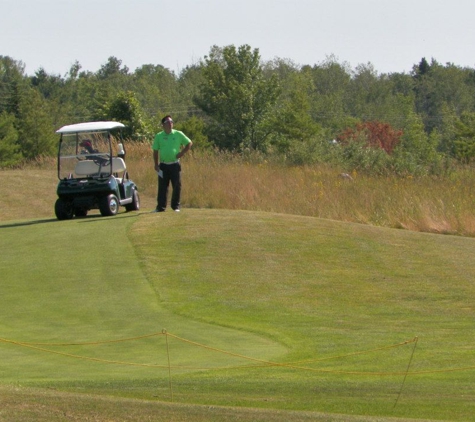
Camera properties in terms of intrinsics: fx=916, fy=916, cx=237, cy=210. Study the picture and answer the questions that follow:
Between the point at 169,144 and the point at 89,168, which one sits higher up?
the point at 169,144

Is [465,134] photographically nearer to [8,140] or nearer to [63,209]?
[8,140]

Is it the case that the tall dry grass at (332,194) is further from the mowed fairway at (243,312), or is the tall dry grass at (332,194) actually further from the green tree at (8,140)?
the green tree at (8,140)

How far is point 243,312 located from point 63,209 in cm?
879

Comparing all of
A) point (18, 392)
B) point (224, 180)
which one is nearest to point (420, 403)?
point (18, 392)

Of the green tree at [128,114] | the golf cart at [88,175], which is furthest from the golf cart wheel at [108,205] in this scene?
the green tree at [128,114]

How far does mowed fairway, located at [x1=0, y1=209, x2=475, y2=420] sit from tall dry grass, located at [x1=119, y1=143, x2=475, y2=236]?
12.8ft

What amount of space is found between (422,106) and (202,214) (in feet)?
387

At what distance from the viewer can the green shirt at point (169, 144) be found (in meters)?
19.3

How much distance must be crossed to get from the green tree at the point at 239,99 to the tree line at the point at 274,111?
0.22 ft

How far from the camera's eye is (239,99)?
5838 cm

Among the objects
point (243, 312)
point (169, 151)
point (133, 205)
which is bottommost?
point (243, 312)

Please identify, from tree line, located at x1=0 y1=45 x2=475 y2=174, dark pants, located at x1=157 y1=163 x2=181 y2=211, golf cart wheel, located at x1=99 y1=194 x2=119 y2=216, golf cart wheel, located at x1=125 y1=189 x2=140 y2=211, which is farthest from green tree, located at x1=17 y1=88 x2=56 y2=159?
dark pants, located at x1=157 y1=163 x2=181 y2=211

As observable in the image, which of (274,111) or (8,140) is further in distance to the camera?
(8,140)

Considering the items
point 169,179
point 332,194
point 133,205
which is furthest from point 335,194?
point 169,179
